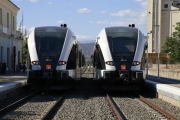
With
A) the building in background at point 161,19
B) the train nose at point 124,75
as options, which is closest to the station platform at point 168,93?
the train nose at point 124,75

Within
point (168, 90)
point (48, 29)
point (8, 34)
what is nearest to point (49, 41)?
point (48, 29)

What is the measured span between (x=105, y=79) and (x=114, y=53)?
123cm

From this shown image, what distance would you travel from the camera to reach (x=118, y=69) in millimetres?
12086

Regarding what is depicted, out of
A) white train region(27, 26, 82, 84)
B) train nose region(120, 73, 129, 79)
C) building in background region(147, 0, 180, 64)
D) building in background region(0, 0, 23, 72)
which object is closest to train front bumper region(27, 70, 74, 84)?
white train region(27, 26, 82, 84)

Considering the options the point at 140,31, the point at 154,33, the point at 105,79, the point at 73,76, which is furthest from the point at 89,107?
the point at 154,33

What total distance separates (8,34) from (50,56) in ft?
68.8

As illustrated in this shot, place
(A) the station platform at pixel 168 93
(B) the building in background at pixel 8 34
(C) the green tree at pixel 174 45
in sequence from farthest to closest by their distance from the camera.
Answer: (C) the green tree at pixel 174 45 → (B) the building in background at pixel 8 34 → (A) the station platform at pixel 168 93

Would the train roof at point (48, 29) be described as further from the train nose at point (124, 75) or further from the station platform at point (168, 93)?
the station platform at point (168, 93)

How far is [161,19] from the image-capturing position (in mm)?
71500

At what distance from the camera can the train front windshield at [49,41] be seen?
12.3 m

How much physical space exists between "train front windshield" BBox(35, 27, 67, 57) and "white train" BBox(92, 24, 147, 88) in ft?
6.43

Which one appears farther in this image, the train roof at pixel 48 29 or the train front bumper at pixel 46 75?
the train roof at pixel 48 29

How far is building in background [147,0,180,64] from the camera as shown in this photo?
70938 mm

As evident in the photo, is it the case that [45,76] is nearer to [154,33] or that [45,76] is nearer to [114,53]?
[114,53]
